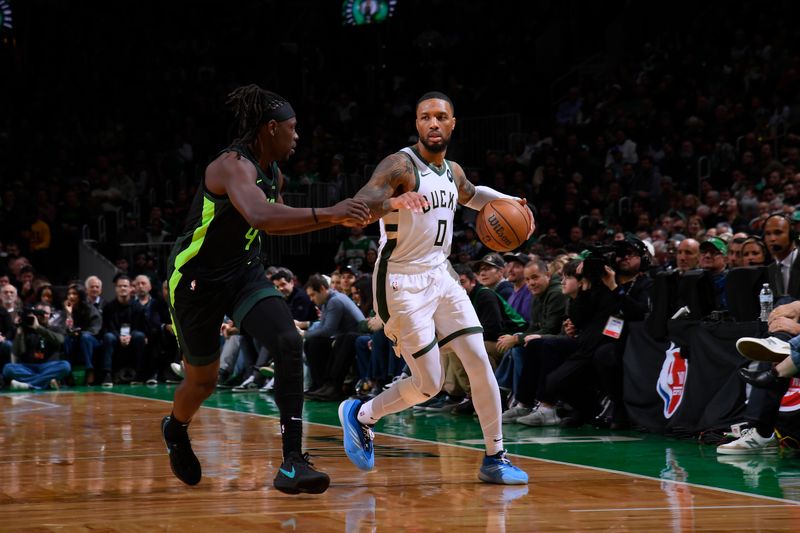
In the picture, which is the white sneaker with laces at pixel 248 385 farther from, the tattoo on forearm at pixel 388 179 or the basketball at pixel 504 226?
the tattoo on forearm at pixel 388 179

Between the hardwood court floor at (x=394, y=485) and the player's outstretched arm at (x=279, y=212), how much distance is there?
1326mm

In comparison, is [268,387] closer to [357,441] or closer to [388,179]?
[357,441]

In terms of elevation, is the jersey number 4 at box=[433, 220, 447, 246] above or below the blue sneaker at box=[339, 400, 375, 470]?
above

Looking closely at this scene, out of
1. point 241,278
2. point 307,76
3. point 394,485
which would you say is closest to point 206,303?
point 241,278

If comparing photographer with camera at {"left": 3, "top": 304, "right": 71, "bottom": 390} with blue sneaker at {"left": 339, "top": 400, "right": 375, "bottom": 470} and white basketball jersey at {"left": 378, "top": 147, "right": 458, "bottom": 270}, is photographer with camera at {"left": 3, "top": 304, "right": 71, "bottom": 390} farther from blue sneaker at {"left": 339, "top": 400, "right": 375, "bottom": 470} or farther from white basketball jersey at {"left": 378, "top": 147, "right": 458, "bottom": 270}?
white basketball jersey at {"left": 378, "top": 147, "right": 458, "bottom": 270}

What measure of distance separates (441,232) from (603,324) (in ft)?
11.9

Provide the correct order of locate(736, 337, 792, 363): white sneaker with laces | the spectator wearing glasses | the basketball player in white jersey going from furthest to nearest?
1. the spectator wearing glasses
2. locate(736, 337, 792, 363): white sneaker with laces
3. the basketball player in white jersey

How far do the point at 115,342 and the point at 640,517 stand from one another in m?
12.1

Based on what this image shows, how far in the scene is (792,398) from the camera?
311 inches

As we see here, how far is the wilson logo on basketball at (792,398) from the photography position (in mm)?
7868

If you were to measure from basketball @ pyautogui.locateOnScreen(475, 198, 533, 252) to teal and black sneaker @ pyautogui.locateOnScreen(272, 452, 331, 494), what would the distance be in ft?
6.08

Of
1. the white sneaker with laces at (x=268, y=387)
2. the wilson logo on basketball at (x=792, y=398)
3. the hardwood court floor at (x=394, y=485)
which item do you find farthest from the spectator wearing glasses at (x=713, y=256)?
the white sneaker with laces at (x=268, y=387)

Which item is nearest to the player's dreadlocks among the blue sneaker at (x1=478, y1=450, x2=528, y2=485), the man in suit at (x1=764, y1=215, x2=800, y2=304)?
the blue sneaker at (x1=478, y1=450, x2=528, y2=485)

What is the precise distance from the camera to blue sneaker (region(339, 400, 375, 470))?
6.74m
